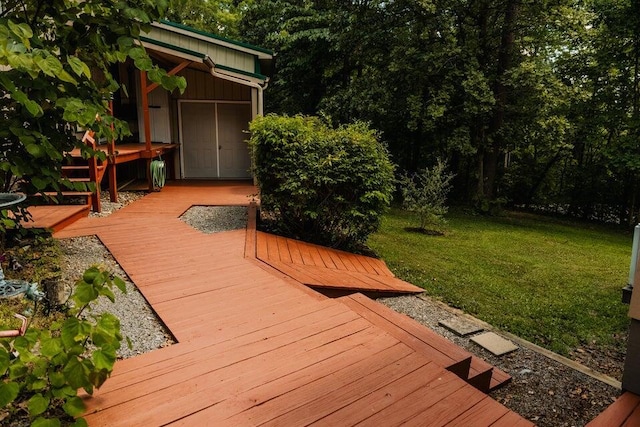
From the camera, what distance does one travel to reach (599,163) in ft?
41.6

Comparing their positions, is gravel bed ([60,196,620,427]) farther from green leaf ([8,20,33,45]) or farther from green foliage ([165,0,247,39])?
green foliage ([165,0,247,39])

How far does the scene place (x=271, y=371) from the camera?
84.0 inches

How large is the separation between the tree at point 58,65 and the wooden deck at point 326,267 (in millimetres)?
2123

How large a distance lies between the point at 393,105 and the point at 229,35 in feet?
34.1

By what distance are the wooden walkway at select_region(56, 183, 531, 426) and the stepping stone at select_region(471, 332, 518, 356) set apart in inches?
54.6

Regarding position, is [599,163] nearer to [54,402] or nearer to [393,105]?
[393,105]

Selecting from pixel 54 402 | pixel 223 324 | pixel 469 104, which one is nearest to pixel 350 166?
pixel 223 324

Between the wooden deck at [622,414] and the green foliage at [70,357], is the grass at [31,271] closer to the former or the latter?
the green foliage at [70,357]

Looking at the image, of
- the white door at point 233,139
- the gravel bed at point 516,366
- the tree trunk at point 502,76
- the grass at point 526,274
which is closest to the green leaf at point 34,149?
the gravel bed at point 516,366

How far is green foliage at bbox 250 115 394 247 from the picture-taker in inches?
214

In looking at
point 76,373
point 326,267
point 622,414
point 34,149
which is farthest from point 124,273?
point 622,414

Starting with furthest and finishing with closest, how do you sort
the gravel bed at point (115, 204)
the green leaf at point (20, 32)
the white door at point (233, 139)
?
the white door at point (233, 139)
the gravel bed at point (115, 204)
the green leaf at point (20, 32)

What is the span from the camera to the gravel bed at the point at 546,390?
2.65m

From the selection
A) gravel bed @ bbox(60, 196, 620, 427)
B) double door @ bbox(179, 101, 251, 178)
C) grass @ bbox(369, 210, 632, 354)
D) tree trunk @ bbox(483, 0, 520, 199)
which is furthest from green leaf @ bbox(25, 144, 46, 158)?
tree trunk @ bbox(483, 0, 520, 199)
